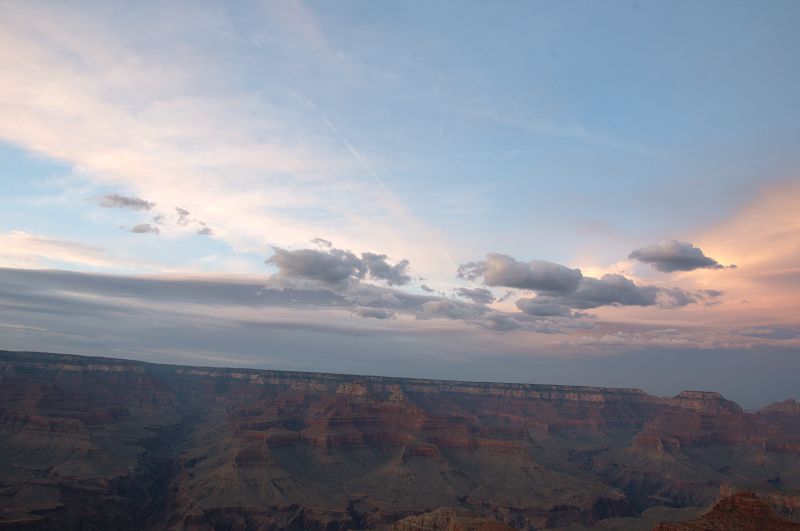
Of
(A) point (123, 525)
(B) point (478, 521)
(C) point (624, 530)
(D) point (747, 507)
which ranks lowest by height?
(A) point (123, 525)

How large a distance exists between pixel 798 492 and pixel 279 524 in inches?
6146

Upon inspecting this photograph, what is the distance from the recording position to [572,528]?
176625 millimetres

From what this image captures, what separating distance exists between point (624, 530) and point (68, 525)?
16006 centimetres

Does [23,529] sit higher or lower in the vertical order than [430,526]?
lower

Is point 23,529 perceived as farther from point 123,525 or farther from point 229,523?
point 229,523

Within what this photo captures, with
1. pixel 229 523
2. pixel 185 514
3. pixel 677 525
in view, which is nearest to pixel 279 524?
pixel 229 523

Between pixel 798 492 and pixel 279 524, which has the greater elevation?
pixel 798 492

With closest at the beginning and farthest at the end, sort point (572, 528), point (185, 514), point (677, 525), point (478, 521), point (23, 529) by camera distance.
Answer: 1. point (677, 525)
2. point (478, 521)
3. point (23, 529)
4. point (572, 528)
5. point (185, 514)

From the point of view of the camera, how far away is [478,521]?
12438 cm

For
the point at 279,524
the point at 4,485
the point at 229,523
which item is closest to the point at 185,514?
the point at 229,523

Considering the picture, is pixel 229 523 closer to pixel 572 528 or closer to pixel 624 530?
pixel 572 528

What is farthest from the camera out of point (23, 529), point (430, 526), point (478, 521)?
point (23, 529)

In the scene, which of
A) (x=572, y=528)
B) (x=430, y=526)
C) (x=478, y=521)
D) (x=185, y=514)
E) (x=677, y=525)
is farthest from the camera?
(x=185, y=514)

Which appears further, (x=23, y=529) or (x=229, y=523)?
(x=229, y=523)
